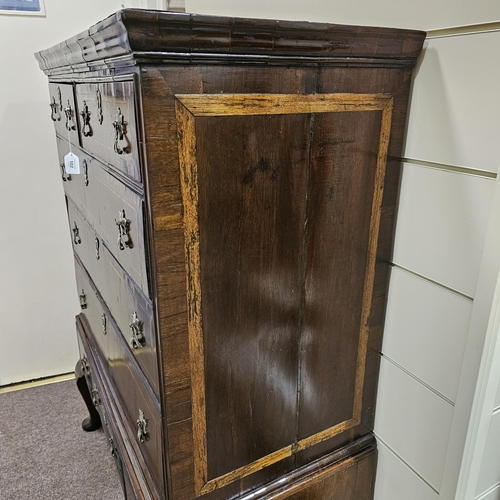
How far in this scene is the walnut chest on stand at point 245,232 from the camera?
26.9 inches

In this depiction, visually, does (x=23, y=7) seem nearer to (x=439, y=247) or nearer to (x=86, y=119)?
(x=86, y=119)

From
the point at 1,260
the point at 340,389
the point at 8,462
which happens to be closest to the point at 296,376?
the point at 340,389

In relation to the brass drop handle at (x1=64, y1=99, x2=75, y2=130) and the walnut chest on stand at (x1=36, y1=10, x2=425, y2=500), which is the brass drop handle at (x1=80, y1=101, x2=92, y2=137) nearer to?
the walnut chest on stand at (x1=36, y1=10, x2=425, y2=500)

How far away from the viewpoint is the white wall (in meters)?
0.75

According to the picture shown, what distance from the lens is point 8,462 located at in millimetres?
1712

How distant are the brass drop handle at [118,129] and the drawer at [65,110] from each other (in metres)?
0.45

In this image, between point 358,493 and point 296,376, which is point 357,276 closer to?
point 296,376

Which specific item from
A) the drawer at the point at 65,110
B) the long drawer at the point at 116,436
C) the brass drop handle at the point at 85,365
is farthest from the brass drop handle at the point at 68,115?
the brass drop handle at the point at 85,365

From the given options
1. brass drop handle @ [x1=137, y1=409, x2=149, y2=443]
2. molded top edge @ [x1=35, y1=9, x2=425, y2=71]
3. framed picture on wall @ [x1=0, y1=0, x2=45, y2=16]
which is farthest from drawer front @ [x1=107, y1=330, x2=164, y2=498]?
framed picture on wall @ [x1=0, y1=0, x2=45, y2=16]

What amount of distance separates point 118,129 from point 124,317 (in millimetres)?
448

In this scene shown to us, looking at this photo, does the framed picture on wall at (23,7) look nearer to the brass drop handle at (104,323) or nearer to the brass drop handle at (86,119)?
the brass drop handle at (86,119)

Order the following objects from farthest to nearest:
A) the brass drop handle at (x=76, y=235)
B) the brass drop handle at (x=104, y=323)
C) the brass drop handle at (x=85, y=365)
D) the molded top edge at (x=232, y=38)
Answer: the brass drop handle at (x=85, y=365), the brass drop handle at (x=76, y=235), the brass drop handle at (x=104, y=323), the molded top edge at (x=232, y=38)

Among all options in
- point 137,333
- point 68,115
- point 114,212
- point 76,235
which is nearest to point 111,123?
point 114,212

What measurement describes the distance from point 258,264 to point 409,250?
330mm
